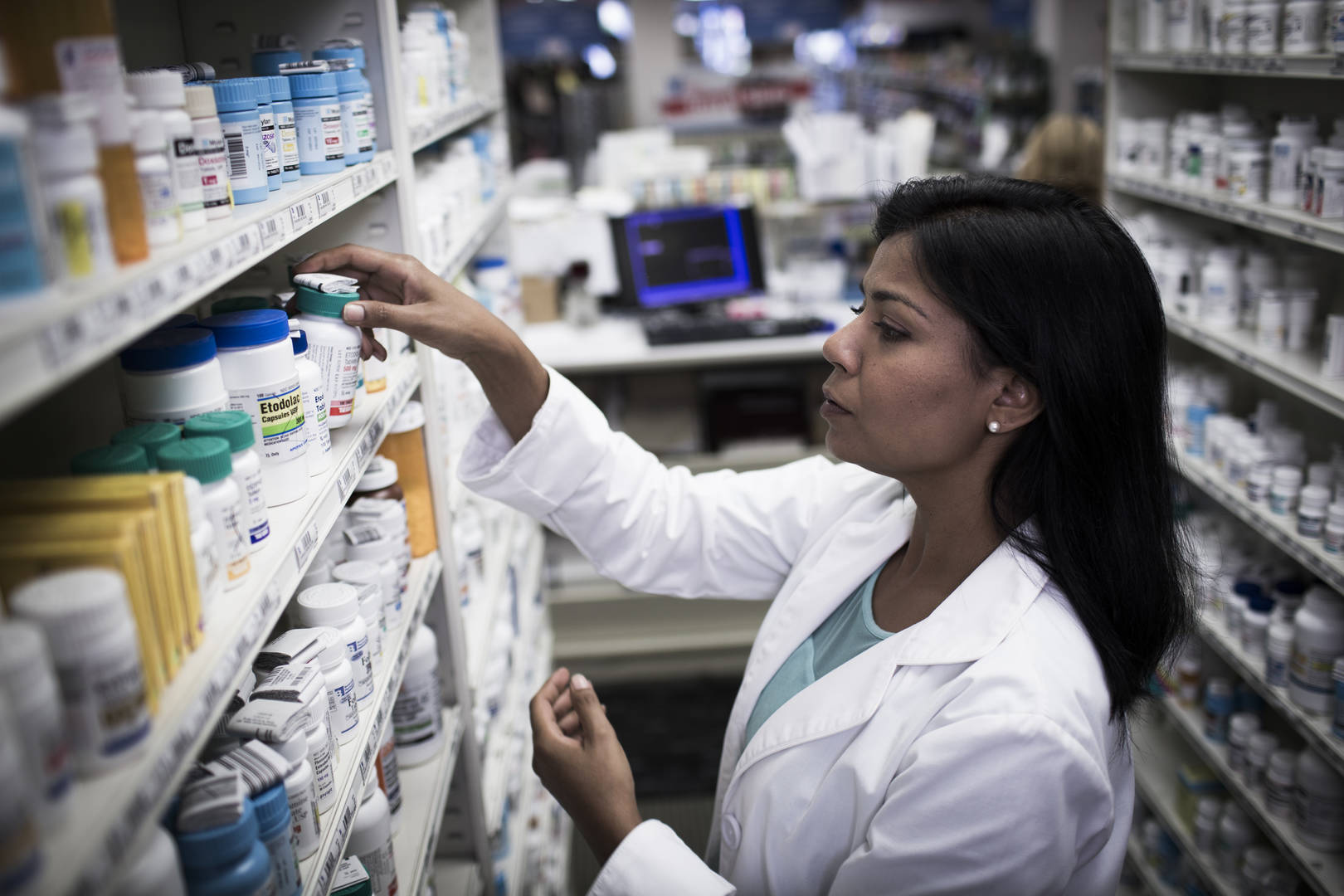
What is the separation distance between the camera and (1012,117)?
25.7ft

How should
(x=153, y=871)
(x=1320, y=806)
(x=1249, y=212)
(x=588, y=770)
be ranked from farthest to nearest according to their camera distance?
(x=1249, y=212) → (x=1320, y=806) → (x=588, y=770) → (x=153, y=871)

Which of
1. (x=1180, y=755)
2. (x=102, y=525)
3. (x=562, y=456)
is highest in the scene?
(x=102, y=525)

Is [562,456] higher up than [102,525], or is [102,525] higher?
[102,525]

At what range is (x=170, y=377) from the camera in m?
1.02

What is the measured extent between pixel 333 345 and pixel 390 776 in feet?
2.30

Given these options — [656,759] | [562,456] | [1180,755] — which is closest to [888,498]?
[562,456]

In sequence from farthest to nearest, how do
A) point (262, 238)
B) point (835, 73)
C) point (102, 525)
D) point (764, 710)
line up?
point (835, 73)
point (764, 710)
point (262, 238)
point (102, 525)

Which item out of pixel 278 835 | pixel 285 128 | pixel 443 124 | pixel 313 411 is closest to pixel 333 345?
pixel 313 411

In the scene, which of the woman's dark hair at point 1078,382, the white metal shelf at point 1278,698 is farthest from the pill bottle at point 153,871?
the white metal shelf at point 1278,698

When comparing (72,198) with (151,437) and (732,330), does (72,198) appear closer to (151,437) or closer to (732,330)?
(151,437)

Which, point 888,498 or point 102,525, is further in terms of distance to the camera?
point 888,498

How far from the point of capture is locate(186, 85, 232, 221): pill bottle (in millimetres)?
1001

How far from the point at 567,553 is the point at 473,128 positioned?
5.54 ft

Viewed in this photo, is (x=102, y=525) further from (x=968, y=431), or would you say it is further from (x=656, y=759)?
(x=656, y=759)
